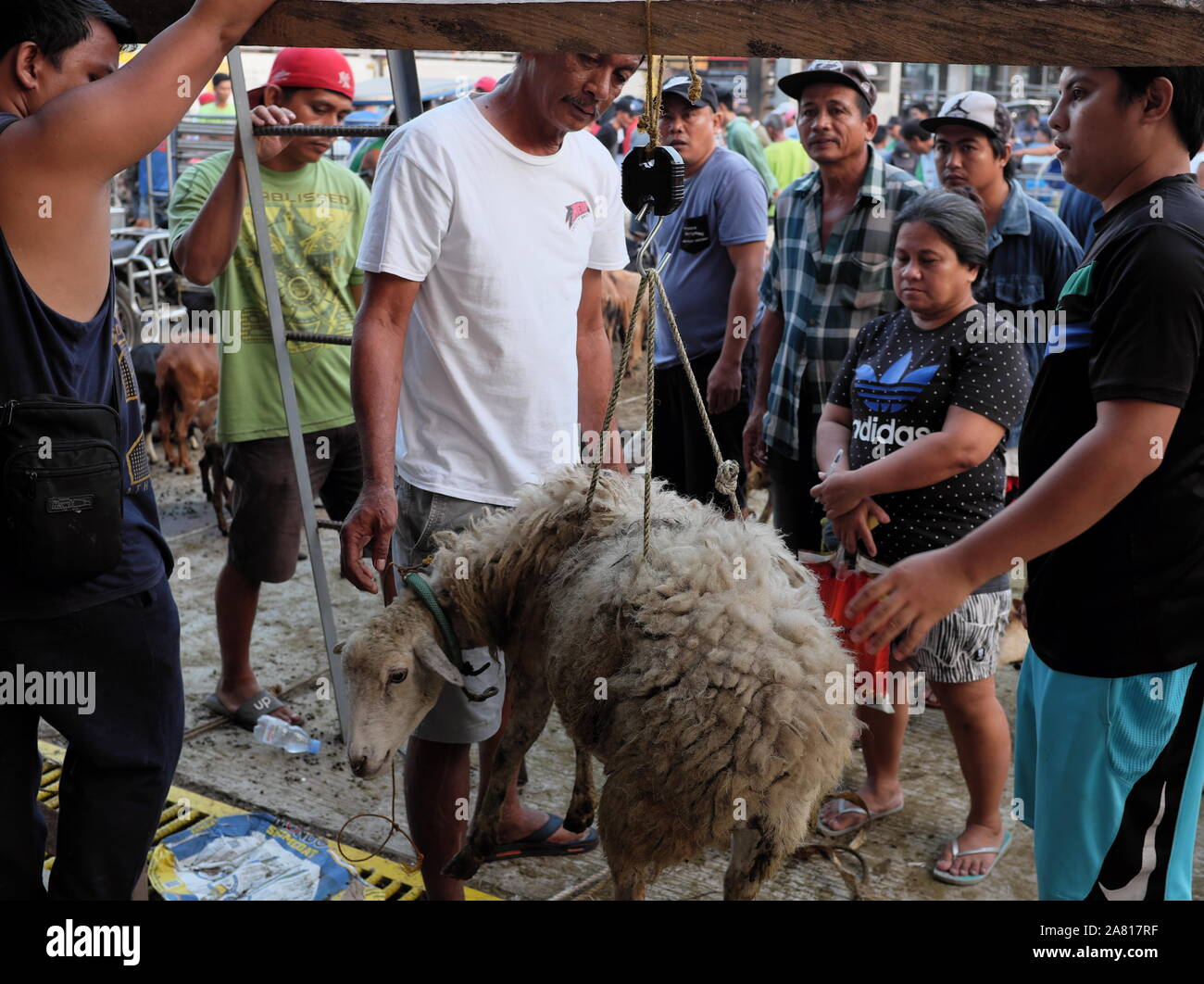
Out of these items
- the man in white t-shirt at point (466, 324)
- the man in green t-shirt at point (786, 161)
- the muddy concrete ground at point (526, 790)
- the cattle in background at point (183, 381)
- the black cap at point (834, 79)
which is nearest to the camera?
the man in white t-shirt at point (466, 324)

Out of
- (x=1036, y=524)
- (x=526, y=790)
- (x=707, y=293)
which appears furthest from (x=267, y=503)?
(x=1036, y=524)

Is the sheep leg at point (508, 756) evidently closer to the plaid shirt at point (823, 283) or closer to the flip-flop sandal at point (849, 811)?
the flip-flop sandal at point (849, 811)

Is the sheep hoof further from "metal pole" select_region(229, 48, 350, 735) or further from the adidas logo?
the adidas logo

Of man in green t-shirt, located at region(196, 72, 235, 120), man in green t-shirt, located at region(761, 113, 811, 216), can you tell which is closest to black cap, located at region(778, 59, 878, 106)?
man in green t-shirt, located at region(761, 113, 811, 216)

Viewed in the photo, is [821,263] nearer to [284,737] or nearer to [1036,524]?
[1036,524]

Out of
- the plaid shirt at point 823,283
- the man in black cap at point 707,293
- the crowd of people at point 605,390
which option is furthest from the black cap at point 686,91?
the crowd of people at point 605,390

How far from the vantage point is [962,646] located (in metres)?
3.26

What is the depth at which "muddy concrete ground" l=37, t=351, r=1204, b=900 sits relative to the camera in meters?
3.35

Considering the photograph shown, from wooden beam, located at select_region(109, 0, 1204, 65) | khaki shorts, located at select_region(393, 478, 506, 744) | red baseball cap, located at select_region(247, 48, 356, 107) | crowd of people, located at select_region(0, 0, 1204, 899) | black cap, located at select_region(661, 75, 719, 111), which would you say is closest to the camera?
wooden beam, located at select_region(109, 0, 1204, 65)

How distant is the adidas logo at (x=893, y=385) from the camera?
10.6ft

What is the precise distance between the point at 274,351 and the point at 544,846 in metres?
2.03

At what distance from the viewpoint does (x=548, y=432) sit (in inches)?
111

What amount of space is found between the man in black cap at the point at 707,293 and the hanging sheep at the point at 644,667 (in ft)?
8.76
